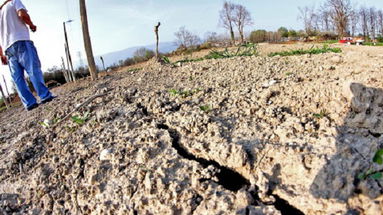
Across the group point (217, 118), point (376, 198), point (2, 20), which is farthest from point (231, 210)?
point (2, 20)

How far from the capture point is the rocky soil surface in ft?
3.75

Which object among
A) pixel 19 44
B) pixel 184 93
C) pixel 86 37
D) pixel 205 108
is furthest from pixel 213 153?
pixel 86 37

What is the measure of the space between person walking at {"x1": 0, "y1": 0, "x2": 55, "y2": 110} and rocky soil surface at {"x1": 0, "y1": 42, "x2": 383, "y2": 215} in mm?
1214

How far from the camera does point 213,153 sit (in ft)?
4.66

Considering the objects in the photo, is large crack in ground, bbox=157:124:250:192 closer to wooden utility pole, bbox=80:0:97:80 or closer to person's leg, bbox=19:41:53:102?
person's leg, bbox=19:41:53:102

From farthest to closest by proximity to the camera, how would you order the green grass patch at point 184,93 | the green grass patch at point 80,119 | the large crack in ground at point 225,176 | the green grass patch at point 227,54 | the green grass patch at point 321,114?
the green grass patch at point 227,54, the green grass patch at point 184,93, the green grass patch at point 80,119, the green grass patch at point 321,114, the large crack in ground at point 225,176

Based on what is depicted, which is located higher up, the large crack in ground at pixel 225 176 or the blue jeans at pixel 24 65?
the blue jeans at pixel 24 65

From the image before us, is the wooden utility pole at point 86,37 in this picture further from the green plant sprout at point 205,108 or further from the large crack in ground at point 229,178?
the large crack in ground at point 229,178

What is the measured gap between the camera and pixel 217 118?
173 centimetres

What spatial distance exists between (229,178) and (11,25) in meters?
3.28

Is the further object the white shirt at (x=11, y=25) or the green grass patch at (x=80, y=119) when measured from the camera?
the white shirt at (x=11, y=25)

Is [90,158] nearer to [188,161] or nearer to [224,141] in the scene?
[188,161]

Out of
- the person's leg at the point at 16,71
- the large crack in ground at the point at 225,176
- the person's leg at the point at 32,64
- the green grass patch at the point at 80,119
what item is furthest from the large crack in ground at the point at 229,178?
the person's leg at the point at 16,71

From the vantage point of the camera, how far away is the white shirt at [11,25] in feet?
10.3
